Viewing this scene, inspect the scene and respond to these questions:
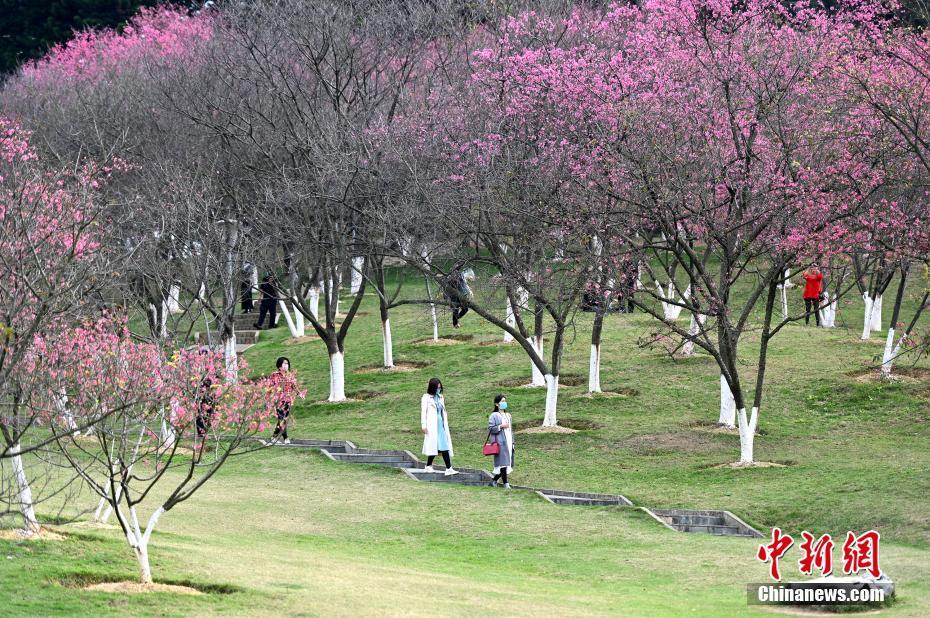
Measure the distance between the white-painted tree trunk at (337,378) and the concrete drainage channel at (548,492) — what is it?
533cm

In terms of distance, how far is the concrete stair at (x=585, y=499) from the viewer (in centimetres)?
2209

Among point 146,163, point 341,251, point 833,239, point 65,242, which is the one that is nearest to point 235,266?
point 341,251

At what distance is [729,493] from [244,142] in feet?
58.7

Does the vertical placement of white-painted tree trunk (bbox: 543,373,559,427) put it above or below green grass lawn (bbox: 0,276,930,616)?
above

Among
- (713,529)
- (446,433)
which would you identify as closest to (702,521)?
(713,529)

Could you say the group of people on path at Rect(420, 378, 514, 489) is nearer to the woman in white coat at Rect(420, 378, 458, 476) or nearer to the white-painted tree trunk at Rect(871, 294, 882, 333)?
the woman in white coat at Rect(420, 378, 458, 476)

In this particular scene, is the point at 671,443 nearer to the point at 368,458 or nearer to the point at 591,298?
the point at 591,298

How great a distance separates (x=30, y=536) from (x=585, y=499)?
33.2 ft

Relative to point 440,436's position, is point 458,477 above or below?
below

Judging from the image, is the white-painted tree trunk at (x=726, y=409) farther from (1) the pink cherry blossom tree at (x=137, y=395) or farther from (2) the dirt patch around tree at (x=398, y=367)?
(1) the pink cherry blossom tree at (x=137, y=395)

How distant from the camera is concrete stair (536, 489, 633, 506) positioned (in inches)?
870

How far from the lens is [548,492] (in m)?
22.7

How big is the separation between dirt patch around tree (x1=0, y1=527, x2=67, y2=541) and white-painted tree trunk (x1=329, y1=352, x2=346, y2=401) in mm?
17591

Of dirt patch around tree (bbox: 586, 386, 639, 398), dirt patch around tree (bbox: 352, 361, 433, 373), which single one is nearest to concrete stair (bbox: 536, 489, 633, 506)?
dirt patch around tree (bbox: 586, 386, 639, 398)
